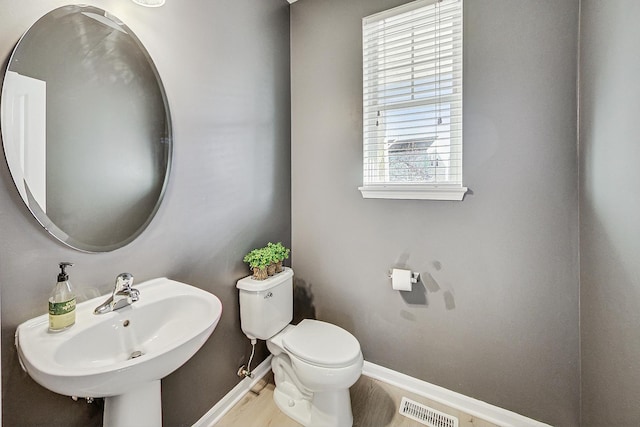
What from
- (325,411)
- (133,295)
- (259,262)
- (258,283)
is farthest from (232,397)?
(133,295)

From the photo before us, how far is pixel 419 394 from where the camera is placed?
170cm

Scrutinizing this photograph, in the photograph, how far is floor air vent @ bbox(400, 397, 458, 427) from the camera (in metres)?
1.49

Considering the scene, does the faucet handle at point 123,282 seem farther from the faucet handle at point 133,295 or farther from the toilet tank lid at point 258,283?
the toilet tank lid at point 258,283

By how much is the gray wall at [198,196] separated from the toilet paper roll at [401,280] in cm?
84

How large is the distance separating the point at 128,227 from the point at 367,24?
1.79 meters

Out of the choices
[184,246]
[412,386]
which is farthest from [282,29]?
[412,386]

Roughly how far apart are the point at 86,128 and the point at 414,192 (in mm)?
1575

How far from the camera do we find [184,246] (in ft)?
4.46

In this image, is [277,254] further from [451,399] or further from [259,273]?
[451,399]

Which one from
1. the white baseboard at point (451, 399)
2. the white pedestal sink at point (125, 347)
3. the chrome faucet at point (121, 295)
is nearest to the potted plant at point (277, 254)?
the white pedestal sink at point (125, 347)

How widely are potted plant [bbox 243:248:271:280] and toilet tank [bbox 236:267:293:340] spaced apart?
0.04 metres

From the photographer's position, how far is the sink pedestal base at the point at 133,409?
0.91 m

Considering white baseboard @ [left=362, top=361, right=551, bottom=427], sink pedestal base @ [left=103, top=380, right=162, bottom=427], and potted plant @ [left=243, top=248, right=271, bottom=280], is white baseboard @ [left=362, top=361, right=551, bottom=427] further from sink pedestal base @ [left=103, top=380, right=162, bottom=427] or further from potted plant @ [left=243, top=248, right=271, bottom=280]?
sink pedestal base @ [left=103, top=380, right=162, bottom=427]

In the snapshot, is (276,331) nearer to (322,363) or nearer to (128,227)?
(322,363)
